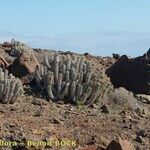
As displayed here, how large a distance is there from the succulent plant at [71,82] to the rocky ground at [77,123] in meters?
0.18

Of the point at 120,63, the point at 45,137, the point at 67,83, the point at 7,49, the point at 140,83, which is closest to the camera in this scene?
the point at 45,137

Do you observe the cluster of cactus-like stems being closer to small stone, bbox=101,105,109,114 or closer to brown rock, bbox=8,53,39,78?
small stone, bbox=101,105,109,114

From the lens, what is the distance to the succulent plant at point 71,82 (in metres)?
9.80

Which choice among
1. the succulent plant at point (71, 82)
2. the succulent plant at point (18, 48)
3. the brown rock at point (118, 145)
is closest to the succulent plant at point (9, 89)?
the succulent plant at point (71, 82)

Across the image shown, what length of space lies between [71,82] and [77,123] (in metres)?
1.59

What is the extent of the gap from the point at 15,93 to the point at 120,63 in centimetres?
359

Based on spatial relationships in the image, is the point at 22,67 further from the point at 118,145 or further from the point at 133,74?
the point at 118,145

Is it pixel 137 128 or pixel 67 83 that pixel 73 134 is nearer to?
pixel 137 128

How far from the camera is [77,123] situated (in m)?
8.42

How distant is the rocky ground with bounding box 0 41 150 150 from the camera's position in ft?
23.8

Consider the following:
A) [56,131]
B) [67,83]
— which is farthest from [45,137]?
[67,83]

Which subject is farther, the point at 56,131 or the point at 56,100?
the point at 56,100

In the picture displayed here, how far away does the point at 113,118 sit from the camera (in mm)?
9117

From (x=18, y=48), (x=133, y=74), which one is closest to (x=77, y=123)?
(x=133, y=74)
